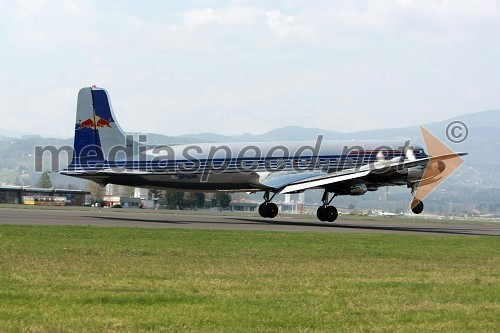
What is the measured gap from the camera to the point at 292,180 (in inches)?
2199

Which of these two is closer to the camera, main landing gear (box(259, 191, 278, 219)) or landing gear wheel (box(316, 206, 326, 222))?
landing gear wheel (box(316, 206, 326, 222))

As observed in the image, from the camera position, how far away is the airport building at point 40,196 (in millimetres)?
139875

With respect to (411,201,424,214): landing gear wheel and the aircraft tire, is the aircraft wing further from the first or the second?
the aircraft tire

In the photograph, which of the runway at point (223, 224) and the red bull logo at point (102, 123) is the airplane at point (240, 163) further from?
the runway at point (223, 224)

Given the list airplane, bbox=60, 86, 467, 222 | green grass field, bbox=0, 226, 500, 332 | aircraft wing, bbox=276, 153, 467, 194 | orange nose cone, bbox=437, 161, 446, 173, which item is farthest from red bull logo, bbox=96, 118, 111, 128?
orange nose cone, bbox=437, 161, 446, 173

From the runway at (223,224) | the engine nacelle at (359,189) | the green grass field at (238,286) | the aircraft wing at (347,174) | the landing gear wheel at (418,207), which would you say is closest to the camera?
the green grass field at (238,286)

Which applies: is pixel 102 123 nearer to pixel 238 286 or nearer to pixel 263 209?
pixel 263 209

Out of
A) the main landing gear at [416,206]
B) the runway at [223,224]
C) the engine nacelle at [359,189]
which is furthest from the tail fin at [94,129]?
the main landing gear at [416,206]

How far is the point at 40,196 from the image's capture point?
163 metres

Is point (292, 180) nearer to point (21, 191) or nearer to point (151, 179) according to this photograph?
point (151, 179)

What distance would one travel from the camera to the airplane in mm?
54250

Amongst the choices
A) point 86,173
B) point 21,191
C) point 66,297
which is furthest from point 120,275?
point 21,191

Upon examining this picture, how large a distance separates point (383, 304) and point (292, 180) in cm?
3795

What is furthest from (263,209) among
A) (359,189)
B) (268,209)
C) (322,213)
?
(359,189)
